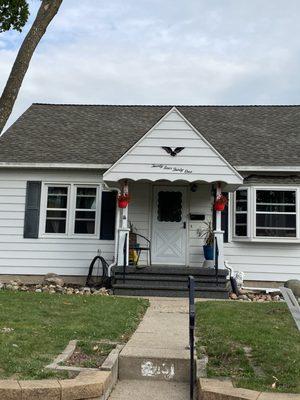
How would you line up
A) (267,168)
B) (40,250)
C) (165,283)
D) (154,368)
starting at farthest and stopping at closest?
(40,250), (267,168), (165,283), (154,368)

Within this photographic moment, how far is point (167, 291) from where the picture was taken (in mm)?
11328

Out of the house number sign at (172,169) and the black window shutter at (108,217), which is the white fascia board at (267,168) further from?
the black window shutter at (108,217)

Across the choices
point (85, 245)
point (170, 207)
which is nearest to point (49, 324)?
point (85, 245)

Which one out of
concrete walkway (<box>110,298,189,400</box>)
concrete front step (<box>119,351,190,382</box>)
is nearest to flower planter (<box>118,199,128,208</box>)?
concrete walkway (<box>110,298,189,400</box>)

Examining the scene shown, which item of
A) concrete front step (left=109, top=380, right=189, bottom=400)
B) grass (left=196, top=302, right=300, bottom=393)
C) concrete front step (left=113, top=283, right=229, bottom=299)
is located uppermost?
concrete front step (left=113, top=283, right=229, bottom=299)

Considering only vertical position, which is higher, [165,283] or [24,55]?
A: [24,55]

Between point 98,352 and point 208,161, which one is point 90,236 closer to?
point 208,161

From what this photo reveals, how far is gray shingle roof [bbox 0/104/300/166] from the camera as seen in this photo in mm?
13641

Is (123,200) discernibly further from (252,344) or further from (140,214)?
(252,344)

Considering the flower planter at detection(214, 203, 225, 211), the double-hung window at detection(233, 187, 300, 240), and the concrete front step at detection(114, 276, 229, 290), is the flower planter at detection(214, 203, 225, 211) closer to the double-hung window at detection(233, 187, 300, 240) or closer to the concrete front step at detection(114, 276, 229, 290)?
the double-hung window at detection(233, 187, 300, 240)

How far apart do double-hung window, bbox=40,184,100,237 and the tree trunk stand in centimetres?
560

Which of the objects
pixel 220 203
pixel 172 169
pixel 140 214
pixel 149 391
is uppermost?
pixel 172 169

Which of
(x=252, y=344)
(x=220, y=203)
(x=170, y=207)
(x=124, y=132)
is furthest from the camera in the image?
(x=124, y=132)

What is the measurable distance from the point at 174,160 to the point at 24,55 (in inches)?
186
